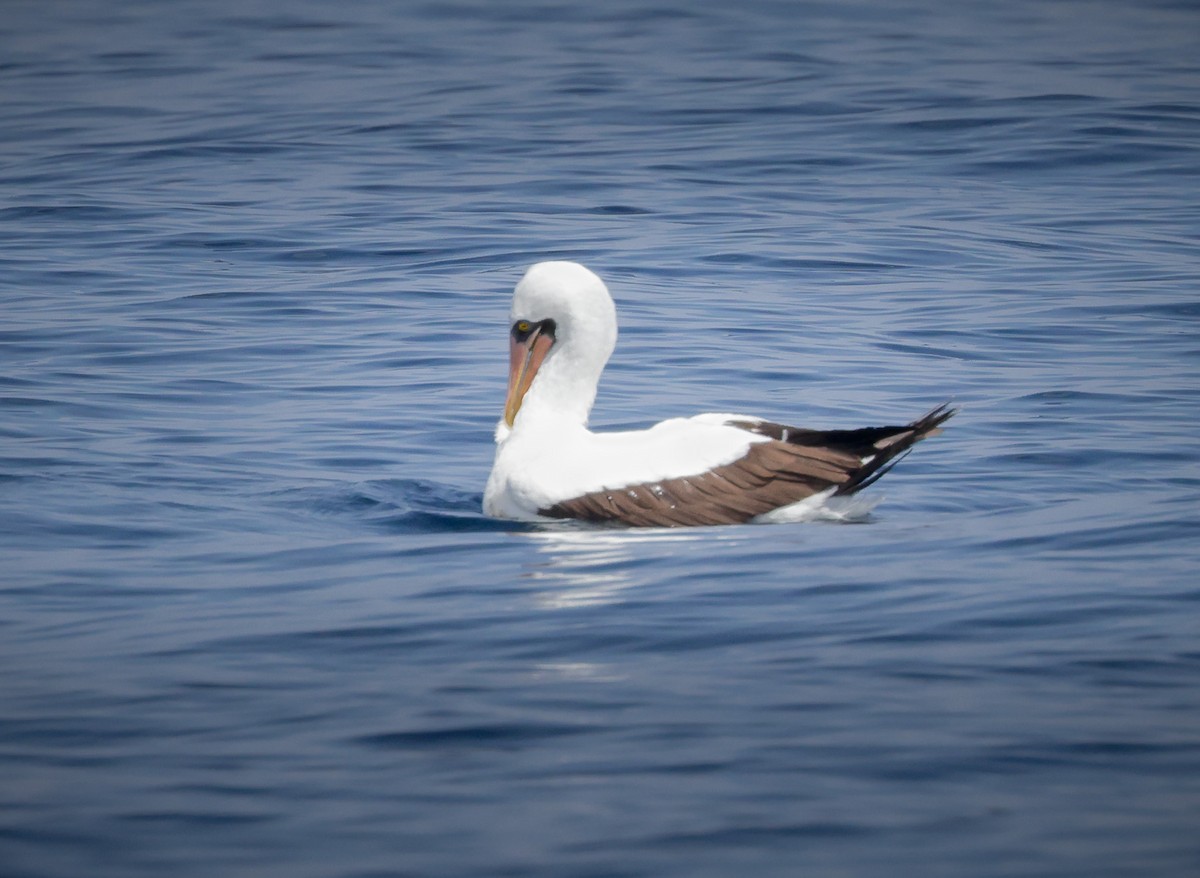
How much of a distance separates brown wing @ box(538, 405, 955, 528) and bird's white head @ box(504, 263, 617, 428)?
0.89 meters

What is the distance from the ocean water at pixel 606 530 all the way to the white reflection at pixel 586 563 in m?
0.03

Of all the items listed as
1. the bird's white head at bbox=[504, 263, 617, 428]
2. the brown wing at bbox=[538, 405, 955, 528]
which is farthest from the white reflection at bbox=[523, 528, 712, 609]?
the bird's white head at bbox=[504, 263, 617, 428]

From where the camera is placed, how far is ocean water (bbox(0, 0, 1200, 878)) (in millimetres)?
4512

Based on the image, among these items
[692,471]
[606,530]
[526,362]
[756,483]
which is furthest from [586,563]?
[526,362]

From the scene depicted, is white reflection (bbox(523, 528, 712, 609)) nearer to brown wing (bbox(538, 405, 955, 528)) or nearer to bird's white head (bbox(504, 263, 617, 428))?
brown wing (bbox(538, 405, 955, 528))

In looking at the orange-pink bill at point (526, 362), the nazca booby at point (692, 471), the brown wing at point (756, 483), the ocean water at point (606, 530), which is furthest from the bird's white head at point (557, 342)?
the brown wing at point (756, 483)

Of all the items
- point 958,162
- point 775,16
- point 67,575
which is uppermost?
point 775,16

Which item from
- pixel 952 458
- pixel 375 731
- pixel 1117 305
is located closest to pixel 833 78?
pixel 1117 305

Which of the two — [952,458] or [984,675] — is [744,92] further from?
[984,675]

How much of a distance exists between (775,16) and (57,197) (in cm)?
1663

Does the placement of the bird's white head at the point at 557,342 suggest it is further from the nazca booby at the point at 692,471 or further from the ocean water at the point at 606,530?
the ocean water at the point at 606,530

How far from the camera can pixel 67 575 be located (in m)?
7.16

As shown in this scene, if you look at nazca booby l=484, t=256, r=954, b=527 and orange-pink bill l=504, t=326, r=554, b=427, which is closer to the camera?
nazca booby l=484, t=256, r=954, b=527

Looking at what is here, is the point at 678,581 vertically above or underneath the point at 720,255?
underneath
